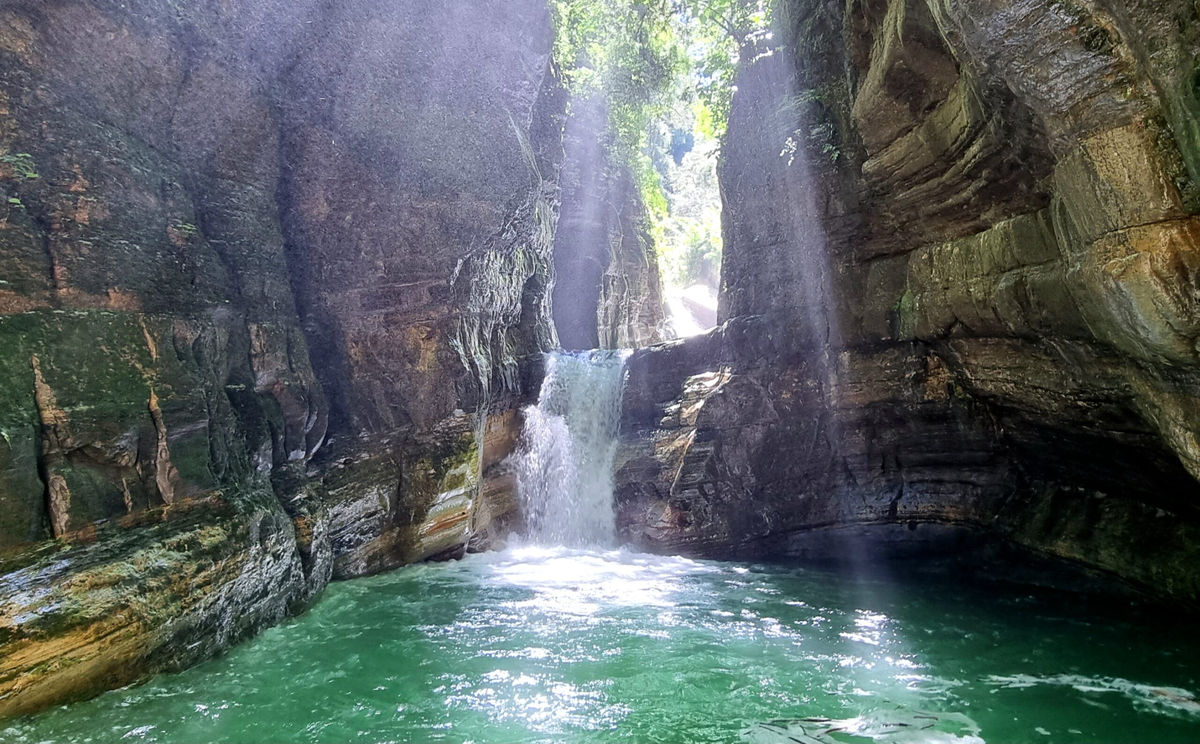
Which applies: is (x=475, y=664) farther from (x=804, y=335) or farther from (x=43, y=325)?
(x=804, y=335)

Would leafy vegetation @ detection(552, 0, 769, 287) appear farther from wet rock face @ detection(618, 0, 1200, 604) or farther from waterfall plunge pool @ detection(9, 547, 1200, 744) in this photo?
waterfall plunge pool @ detection(9, 547, 1200, 744)

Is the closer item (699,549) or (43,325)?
(43,325)

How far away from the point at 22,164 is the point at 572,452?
921 centimetres

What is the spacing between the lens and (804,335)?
10484 millimetres

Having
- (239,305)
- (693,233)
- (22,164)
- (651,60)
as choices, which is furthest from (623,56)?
(693,233)

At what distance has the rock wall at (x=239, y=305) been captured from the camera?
528 centimetres

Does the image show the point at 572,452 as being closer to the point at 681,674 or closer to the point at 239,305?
the point at 239,305

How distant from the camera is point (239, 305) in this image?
302 inches

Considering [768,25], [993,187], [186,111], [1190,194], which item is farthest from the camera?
[768,25]

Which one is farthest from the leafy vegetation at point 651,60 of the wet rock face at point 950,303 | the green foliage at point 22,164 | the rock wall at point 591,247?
the green foliage at point 22,164

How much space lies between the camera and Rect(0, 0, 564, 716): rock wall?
5.28 metres

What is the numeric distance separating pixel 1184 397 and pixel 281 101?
37.7 feet

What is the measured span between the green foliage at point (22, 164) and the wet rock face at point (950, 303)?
858cm

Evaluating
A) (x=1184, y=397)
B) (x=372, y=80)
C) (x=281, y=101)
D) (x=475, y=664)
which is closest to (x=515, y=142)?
(x=372, y=80)
